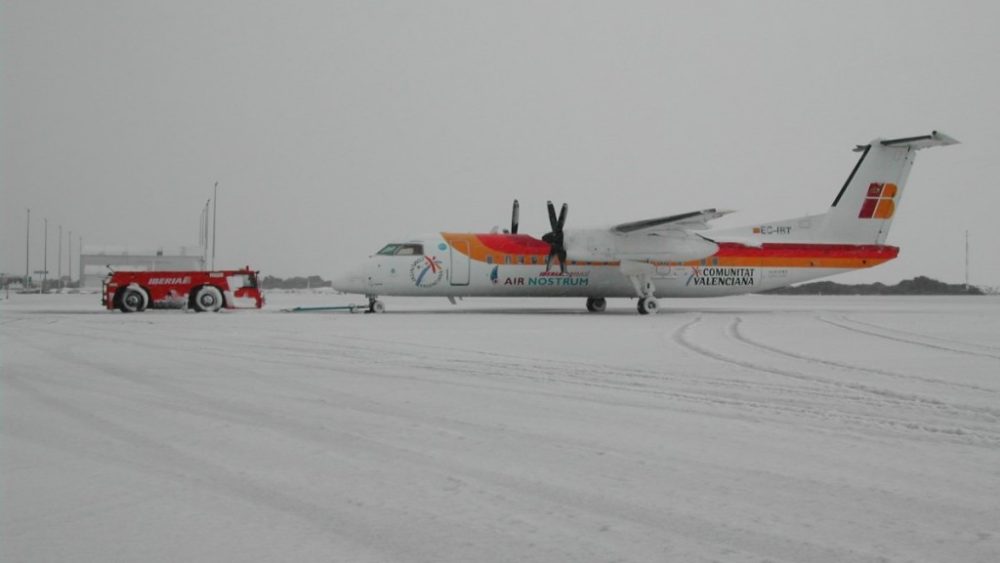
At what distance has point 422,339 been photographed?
1435 cm

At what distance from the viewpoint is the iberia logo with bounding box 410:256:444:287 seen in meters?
25.7

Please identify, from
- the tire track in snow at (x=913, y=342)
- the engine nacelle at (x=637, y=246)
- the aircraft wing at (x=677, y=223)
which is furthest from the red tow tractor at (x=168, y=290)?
the tire track in snow at (x=913, y=342)

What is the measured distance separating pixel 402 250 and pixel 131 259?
72364mm

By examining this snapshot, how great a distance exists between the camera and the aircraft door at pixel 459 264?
26.2 m

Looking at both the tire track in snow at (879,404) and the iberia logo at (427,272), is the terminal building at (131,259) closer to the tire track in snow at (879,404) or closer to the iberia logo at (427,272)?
the iberia logo at (427,272)

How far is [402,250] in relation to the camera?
25.8 m

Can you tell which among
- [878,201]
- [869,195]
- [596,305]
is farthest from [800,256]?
[596,305]

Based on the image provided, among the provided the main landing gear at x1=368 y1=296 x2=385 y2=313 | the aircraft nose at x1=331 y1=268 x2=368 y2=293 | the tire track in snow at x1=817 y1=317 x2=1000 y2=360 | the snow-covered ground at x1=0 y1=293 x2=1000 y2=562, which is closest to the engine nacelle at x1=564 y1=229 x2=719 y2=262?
the main landing gear at x1=368 y1=296 x2=385 y2=313

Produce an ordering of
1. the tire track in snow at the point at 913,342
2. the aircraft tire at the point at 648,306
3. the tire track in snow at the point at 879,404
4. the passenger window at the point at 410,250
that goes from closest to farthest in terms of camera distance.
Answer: the tire track in snow at the point at 879,404 → the tire track in snow at the point at 913,342 → the passenger window at the point at 410,250 → the aircraft tire at the point at 648,306

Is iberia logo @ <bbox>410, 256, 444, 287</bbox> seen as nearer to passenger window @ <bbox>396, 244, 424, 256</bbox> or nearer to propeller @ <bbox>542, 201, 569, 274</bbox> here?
passenger window @ <bbox>396, 244, 424, 256</bbox>

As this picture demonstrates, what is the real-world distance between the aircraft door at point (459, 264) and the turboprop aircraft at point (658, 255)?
3 centimetres

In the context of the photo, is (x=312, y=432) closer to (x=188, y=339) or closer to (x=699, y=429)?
(x=699, y=429)

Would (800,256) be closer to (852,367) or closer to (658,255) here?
(658,255)

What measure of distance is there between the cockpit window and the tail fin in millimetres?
15425
